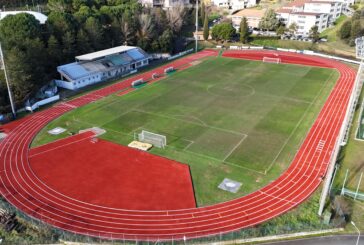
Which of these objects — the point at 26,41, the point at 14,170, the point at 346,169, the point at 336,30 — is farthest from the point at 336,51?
the point at 14,170

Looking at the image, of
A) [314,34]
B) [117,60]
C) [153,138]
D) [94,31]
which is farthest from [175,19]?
[153,138]

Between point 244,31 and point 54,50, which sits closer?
point 54,50

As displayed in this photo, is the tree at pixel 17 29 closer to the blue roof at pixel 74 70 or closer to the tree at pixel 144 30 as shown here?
the blue roof at pixel 74 70

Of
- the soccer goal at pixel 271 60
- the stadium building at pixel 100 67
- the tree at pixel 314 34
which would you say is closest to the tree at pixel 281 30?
the tree at pixel 314 34

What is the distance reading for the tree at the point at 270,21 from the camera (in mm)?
81294

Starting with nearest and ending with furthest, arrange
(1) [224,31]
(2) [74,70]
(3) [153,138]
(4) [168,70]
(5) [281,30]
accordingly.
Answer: (3) [153,138]
(2) [74,70]
(4) [168,70]
(1) [224,31]
(5) [281,30]

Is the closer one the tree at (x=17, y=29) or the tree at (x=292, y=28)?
the tree at (x=17, y=29)

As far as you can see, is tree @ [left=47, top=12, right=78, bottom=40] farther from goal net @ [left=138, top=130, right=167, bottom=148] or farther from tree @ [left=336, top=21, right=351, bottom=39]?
tree @ [left=336, top=21, right=351, bottom=39]

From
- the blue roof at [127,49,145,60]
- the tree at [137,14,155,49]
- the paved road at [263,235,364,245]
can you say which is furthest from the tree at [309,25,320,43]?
the paved road at [263,235,364,245]

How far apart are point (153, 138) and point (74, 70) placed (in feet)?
80.0

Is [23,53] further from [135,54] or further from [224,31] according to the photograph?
[224,31]

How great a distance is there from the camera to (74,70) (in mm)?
50906

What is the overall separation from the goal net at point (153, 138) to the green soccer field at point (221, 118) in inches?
27.9

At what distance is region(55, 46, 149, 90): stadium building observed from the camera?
5000cm
